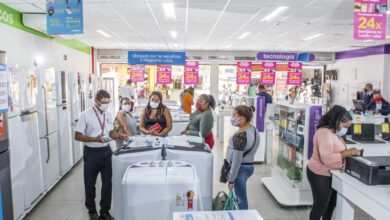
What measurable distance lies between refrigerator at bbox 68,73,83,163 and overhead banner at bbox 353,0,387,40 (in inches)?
206

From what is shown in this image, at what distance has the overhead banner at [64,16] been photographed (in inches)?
160

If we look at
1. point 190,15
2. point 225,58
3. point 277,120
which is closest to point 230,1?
point 190,15

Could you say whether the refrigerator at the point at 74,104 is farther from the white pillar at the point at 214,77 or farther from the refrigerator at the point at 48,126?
the white pillar at the point at 214,77

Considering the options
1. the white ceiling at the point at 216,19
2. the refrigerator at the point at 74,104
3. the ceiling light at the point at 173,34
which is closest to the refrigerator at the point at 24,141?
the refrigerator at the point at 74,104

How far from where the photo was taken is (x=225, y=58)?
13.6 m

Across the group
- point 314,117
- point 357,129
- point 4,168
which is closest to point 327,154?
point 314,117

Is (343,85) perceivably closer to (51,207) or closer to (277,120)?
(277,120)

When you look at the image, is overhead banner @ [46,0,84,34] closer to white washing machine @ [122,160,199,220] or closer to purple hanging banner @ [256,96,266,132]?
white washing machine @ [122,160,199,220]

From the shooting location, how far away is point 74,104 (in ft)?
19.2

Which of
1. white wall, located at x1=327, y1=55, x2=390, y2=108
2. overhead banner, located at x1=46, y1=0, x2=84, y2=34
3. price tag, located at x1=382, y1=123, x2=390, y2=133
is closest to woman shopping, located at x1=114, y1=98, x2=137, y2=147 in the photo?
overhead banner, located at x1=46, y1=0, x2=84, y2=34

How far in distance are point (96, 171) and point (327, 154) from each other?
2623 millimetres

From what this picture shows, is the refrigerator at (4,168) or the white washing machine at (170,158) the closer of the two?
the white washing machine at (170,158)

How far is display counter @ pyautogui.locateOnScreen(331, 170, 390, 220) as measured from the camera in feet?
6.92

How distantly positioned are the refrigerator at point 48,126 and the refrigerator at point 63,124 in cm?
24
